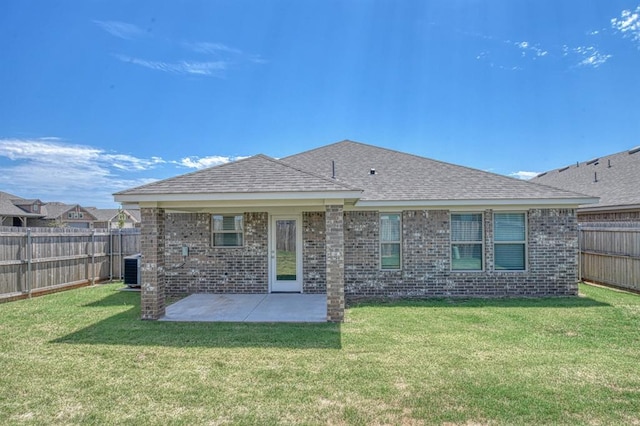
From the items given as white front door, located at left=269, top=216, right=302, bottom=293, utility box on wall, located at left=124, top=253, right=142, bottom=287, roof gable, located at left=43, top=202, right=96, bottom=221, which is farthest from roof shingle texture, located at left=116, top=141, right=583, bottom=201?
roof gable, located at left=43, top=202, right=96, bottom=221

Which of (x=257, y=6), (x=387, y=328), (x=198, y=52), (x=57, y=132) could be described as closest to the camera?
(x=387, y=328)

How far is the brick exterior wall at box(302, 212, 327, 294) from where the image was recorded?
1022 centimetres

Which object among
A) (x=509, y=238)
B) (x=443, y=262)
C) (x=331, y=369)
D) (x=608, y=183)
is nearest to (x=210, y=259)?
(x=443, y=262)

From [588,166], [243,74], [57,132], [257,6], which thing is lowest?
[588,166]

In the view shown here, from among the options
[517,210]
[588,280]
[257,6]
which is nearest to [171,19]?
[257,6]

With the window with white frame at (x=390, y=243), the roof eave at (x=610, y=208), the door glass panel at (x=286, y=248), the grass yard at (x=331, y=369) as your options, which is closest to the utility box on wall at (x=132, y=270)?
the grass yard at (x=331, y=369)

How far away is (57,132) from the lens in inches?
637

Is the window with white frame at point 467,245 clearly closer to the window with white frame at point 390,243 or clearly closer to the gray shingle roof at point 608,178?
the window with white frame at point 390,243

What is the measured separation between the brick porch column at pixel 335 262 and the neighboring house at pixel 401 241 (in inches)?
49.7

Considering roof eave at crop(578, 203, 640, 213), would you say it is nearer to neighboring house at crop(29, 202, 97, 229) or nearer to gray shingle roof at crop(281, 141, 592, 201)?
gray shingle roof at crop(281, 141, 592, 201)

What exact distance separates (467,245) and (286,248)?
4.94 metres

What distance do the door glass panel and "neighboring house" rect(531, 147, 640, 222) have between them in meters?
11.2

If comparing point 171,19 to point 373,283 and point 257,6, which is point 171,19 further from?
point 373,283

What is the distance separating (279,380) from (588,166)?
20.8m
